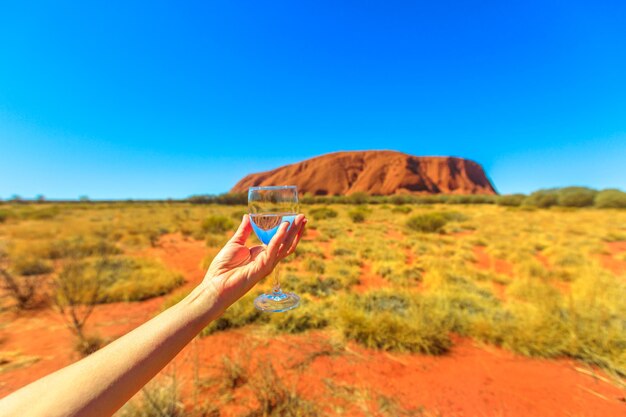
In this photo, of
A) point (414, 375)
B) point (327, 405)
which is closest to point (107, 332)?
point (327, 405)

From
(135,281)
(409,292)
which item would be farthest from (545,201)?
(135,281)

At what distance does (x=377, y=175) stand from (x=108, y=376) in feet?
305

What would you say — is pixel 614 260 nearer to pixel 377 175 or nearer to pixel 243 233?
pixel 243 233

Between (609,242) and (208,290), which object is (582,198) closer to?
(609,242)

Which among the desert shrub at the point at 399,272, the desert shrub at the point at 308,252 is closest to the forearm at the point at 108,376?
the desert shrub at the point at 399,272

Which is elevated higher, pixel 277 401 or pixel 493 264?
pixel 277 401

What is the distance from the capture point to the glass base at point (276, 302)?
1.41 meters

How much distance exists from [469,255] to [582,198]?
37409 mm

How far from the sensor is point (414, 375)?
10.0ft

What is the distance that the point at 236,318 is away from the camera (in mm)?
4215

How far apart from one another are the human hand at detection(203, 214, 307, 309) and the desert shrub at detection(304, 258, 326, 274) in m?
6.17

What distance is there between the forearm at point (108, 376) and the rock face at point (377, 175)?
84773 millimetres

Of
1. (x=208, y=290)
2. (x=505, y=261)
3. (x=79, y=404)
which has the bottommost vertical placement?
(x=505, y=261)

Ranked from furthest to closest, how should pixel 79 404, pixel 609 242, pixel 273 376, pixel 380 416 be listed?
pixel 609 242 → pixel 273 376 → pixel 380 416 → pixel 79 404
